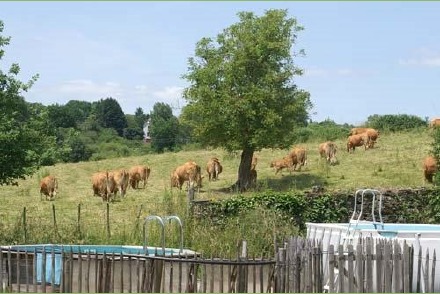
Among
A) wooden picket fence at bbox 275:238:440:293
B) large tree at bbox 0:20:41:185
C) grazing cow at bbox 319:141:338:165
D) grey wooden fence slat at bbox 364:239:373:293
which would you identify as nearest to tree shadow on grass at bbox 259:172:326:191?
grazing cow at bbox 319:141:338:165

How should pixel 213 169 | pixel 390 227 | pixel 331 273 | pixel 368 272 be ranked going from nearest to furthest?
pixel 331 273 < pixel 368 272 < pixel 390 227 < pixel 213 169

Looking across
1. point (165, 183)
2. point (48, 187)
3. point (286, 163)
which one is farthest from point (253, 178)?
point (48, 187)

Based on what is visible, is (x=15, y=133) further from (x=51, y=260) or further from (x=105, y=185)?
(x=105, y=185)

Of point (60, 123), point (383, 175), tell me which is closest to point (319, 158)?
point (383, 175)

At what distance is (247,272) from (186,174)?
21932mm

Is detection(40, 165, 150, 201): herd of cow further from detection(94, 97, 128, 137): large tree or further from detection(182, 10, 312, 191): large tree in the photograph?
detection(94, 97, 128, 137): large tree

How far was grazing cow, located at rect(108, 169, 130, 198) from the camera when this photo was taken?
31391 millimetres

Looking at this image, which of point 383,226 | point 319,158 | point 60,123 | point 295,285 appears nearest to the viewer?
point 295,285

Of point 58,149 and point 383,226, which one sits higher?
point 58,149

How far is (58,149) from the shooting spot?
70.1 feet

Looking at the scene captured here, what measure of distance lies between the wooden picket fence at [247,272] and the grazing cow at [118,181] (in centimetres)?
1827

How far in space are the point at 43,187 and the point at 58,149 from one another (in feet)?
36.4

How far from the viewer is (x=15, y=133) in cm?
1914

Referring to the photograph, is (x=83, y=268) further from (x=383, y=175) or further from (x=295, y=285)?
(x=383, y=175)
